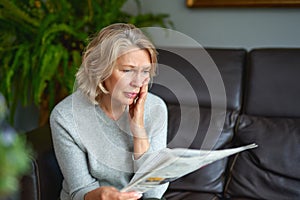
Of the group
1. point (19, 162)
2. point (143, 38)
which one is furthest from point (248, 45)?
point (19, 162)

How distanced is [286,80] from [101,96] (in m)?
0.78

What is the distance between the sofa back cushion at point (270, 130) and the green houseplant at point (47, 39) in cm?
68

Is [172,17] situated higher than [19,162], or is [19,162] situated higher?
[19,162]

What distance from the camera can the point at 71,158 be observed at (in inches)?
52.1

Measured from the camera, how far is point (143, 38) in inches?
52.4

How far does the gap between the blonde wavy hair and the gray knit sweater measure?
0.22 ft

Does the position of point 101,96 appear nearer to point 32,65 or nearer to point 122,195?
point 122,195

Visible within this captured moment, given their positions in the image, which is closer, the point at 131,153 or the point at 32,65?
the point at 131,153

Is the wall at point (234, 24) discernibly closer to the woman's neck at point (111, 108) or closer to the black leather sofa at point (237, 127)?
the black leather sofa at point (237, 127)

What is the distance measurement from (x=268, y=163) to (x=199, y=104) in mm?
393

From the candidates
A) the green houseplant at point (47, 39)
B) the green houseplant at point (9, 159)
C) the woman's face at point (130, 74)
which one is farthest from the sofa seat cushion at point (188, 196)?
the green houseplant at point (9, 159)

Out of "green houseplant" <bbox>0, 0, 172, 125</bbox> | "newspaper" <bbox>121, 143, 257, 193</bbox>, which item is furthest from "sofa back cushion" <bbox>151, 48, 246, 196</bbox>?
"newspaper" <bbox>121, 143, 257, 193</bbox>

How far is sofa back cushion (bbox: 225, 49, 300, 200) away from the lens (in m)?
1.56

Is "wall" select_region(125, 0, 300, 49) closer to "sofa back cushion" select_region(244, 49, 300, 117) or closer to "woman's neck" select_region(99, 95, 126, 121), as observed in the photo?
"sofa back cushion" select_region(244, 49, 300, 117)
